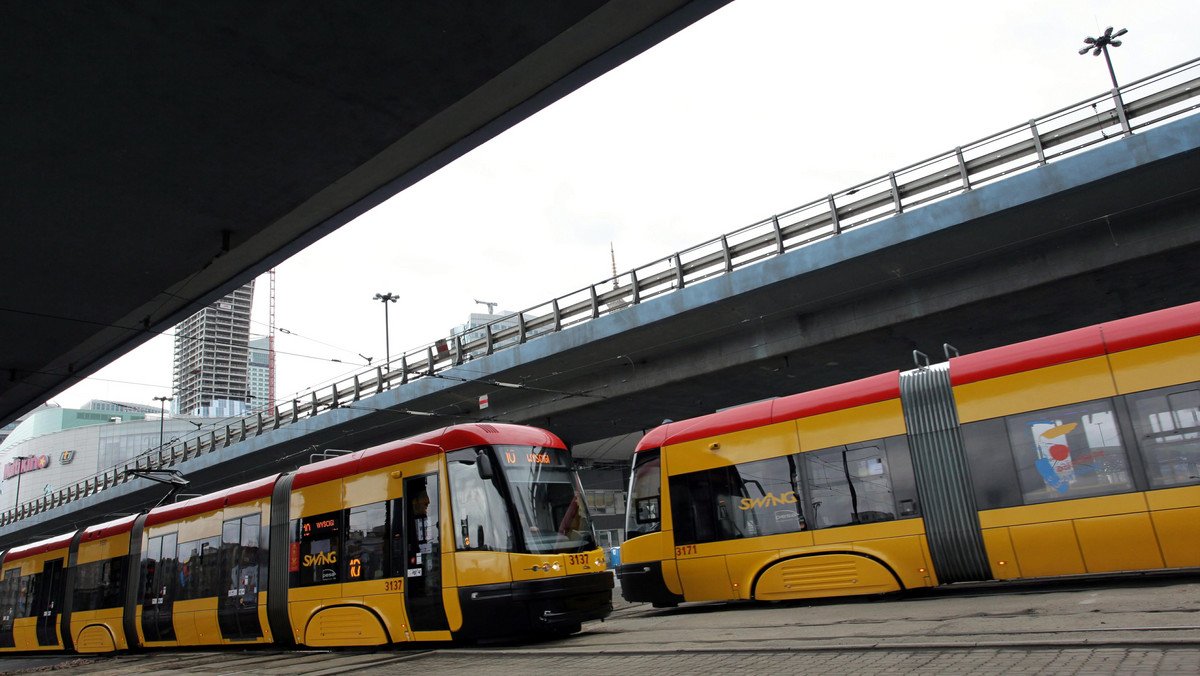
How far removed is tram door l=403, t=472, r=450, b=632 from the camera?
36.1 ft

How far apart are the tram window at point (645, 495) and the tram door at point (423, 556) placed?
408 cm

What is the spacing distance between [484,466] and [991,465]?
21.9ft

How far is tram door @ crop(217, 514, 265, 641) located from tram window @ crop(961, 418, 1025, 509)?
11604 millimetres

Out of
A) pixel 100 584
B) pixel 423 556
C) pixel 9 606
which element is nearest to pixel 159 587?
pixel 100 584

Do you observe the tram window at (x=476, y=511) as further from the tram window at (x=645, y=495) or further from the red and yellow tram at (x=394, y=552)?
the tram window at (x=645, y=495)

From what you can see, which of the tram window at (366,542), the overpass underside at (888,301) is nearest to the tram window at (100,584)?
the tram window at (366,542)

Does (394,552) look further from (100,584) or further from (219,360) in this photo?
(219,360)

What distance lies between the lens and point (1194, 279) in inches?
670

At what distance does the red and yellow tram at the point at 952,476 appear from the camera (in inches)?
367

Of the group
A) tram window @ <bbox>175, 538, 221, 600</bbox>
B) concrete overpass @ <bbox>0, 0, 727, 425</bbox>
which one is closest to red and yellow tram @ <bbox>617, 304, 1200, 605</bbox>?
concrete overpass @ <bbox>0, 0, 727, 425</bbox>

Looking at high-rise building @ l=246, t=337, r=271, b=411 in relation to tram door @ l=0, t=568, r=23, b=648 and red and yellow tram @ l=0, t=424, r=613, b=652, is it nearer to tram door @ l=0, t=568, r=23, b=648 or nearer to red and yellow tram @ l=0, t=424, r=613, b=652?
tram door @ l=0, t=568, r=23, b=648

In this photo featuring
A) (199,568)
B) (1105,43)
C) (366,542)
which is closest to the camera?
(366,542)

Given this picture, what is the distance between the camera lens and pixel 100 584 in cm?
1869

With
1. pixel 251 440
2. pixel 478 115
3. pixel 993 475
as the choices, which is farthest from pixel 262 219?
pixel 251 440
